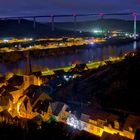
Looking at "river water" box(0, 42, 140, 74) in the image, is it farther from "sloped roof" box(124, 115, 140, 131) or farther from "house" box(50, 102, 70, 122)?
"sloped roof" box(124, 115, 140, 131)

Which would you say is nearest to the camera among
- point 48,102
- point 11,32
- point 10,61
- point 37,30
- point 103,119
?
point 103,119

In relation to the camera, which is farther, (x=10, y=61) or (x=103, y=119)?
(x=10, y=61)

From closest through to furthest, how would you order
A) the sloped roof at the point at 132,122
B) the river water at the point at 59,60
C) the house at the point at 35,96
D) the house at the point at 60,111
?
1. the sloped roof at the point at 132,122
2. the house at the point at 60,111
3. the house at the point at 35,96
4. the river water at the point at 59,60

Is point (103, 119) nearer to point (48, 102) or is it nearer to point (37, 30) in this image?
point (48, 102)

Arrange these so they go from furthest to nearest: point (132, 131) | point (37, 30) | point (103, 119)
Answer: point (37, 30) < point (103, 119) < point (132, 131)

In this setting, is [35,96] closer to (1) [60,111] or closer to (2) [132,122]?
(1) [60,111]

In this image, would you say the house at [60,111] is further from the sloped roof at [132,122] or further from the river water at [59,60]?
the river water at [59,60]

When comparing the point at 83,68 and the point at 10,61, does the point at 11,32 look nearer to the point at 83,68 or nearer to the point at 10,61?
the point at 10,61

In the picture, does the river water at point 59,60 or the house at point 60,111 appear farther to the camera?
the river water at point 59,60

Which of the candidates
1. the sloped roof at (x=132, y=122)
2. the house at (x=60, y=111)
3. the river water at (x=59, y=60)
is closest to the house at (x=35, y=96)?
the house at (x=60, y=111)

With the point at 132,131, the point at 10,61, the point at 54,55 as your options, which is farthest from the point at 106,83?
the point at 54,55
